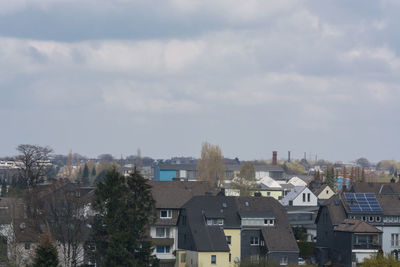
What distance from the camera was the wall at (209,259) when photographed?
87.6 metres

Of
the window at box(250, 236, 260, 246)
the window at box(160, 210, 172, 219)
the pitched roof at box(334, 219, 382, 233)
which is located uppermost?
the window at box(160, 210, 172, 219)

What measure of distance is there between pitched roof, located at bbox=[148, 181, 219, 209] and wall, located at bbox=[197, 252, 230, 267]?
9.26 metres

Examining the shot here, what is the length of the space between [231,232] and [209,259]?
6.20m

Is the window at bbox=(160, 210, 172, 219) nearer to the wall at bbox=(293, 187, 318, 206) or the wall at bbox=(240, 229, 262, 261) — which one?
the wall at bbox=(240, 229, 262, 261)

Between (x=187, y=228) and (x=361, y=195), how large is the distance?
26585mm

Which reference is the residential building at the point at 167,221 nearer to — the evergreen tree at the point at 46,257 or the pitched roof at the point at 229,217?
the pitched roof at the point at 229,217

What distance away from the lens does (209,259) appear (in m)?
87.9

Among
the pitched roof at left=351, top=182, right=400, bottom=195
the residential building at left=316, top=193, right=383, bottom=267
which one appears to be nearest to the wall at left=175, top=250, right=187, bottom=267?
the residential building at left=316, top=193, right=383, bottom=267

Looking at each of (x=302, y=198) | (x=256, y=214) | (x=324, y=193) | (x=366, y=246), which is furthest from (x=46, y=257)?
(x=324, y=193)

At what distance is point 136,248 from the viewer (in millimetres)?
76250

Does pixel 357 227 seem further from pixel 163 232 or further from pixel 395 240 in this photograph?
pixel 163 232

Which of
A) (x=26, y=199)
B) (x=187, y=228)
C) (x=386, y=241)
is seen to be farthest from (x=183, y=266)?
Result: (x=386, y=241)

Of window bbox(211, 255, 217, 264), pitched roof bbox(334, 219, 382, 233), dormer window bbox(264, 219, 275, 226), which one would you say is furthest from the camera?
pitched roof bbox(334, 219, 382, 233)

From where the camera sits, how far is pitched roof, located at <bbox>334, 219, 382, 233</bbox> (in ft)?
314
